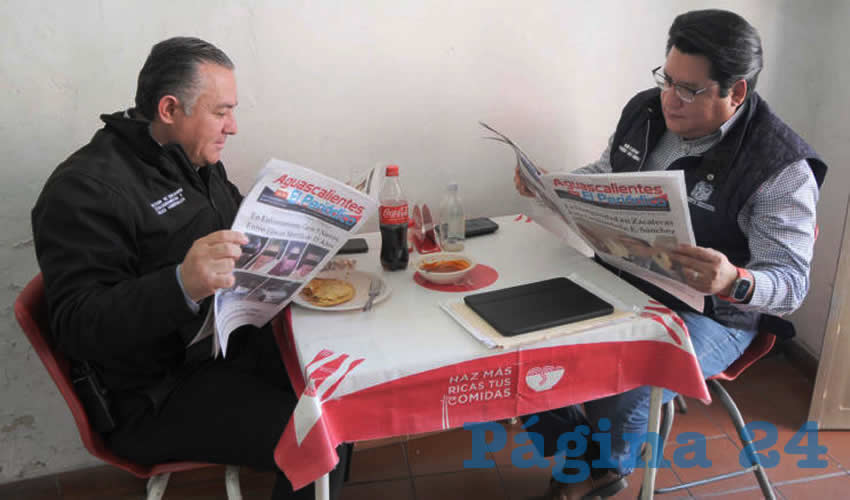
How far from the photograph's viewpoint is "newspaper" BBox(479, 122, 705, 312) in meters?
1.05

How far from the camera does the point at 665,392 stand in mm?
1340

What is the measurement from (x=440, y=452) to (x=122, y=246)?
1.21 metres

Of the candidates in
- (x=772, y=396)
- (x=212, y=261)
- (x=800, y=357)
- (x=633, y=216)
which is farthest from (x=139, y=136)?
(x=800, y=357)

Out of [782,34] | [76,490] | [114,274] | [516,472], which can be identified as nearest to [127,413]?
[114,274]

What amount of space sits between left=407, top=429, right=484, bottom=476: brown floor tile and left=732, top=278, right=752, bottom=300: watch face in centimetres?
103

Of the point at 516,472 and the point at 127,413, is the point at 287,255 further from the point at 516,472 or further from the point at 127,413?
the point at 516,472

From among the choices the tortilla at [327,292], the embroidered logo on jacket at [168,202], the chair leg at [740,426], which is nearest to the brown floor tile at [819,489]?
the chair leg at [740,426]

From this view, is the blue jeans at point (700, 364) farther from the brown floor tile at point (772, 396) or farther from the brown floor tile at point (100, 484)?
the brown floor tile at point (100, 484)

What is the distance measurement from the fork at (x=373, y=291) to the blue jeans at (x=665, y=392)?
602mm

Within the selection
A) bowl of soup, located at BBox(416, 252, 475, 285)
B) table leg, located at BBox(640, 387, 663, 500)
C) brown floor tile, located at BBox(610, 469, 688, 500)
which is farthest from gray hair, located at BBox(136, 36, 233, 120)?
brown floor tile, located at BBox(610, 469, 688, 500)

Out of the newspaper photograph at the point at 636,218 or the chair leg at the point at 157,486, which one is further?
the chair leg at the point at 157,486

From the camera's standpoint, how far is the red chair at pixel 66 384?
107 cm

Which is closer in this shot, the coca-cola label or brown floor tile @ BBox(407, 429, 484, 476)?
the coca-cola label

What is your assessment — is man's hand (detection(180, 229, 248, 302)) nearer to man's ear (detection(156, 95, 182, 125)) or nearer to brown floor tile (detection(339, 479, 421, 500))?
man's ear (detection(156, 95, 182, 125))
